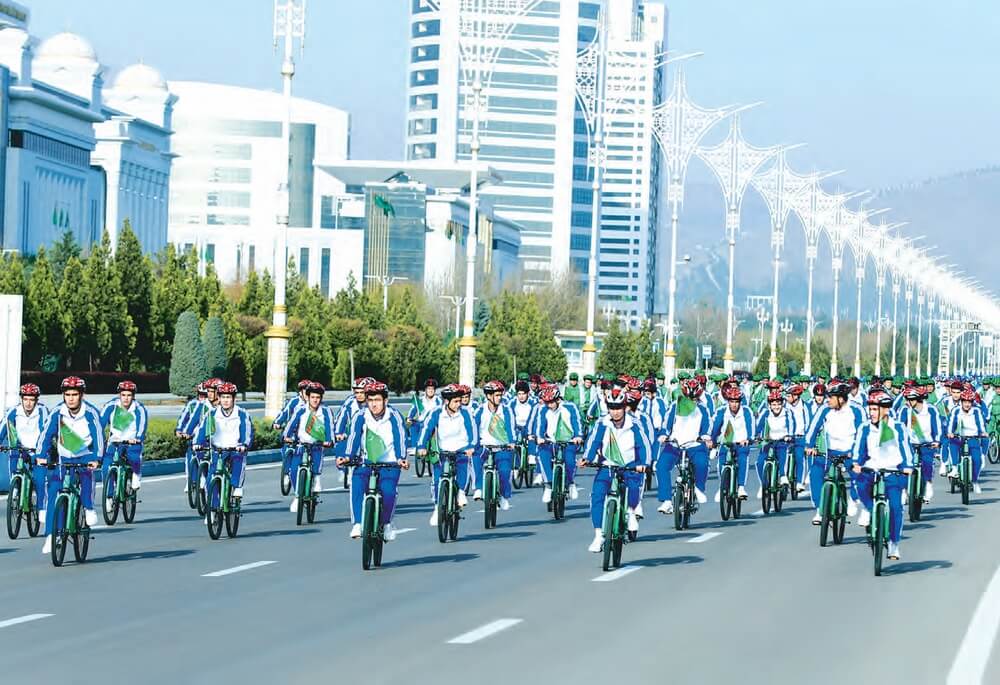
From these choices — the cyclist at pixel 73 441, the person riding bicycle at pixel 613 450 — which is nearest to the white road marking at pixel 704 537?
the person riding bicycle at pixel 613 450

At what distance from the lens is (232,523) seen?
860 inches

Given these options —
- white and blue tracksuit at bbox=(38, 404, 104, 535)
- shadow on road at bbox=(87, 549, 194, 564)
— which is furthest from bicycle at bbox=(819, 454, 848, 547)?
white and blue tracksuit at bbox=(38, 404, 104, 535)

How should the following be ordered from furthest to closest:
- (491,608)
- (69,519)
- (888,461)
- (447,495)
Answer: (447,495)
(888,461)
(69,519)
(491,608)

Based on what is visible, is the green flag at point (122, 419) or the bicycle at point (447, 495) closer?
the bicycle at point (447, 495)

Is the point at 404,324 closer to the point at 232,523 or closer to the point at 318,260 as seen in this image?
the point at 232,523

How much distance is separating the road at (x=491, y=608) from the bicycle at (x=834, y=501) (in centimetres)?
22

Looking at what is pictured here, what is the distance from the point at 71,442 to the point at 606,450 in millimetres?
4981

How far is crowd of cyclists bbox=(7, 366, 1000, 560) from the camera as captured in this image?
18203mm

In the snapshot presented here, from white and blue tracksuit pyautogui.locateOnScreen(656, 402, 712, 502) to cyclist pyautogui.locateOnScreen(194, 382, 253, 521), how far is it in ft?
17.3

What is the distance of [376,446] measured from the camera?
17844 mm

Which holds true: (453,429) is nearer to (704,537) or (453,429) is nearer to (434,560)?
(434,560)

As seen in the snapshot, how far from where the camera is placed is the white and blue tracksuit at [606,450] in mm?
18172

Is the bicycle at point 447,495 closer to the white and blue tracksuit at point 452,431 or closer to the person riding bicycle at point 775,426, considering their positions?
the white and blue tracksuit at point 452,431

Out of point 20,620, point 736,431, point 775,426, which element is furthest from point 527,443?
point 20,620
